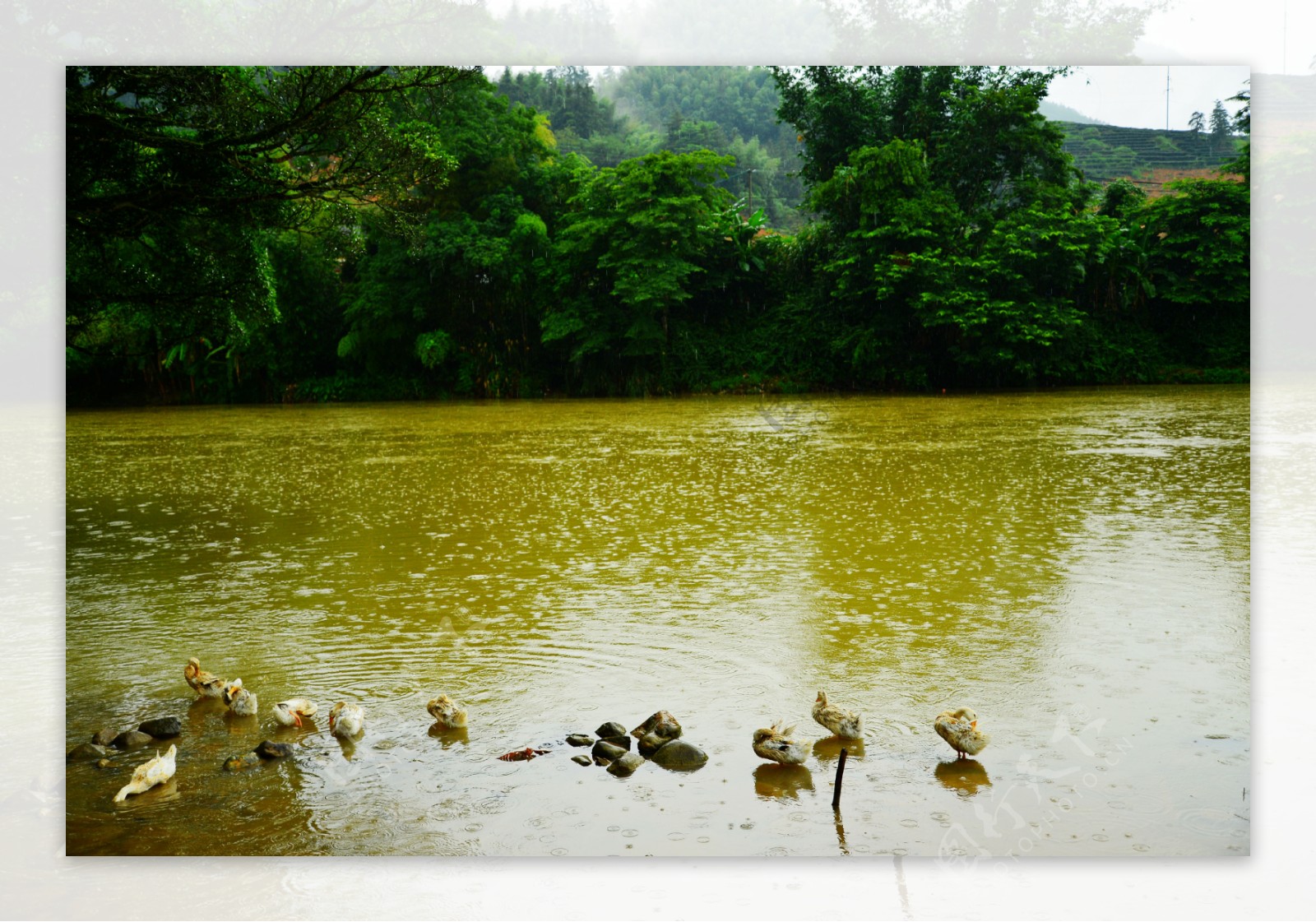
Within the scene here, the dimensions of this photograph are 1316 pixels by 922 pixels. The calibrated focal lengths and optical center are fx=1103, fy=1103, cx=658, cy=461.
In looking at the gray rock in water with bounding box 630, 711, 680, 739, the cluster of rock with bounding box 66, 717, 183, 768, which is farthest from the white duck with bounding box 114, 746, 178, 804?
the gray rock in water with bounding box 630, 711, 680, 739

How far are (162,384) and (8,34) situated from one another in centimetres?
1044

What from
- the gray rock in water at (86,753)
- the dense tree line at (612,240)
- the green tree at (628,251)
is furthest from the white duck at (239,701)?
the green tree at (628,251)

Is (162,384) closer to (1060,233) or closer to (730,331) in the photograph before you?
(730,331)

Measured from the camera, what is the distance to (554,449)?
418 inches

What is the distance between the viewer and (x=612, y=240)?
12.3 metres

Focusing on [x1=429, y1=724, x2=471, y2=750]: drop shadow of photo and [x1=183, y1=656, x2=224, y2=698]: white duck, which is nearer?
[x1=429, y1=724, x2=471, y2=750]: drop shadow of photo

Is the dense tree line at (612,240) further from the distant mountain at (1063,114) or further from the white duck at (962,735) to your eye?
the white duck at (962,735)

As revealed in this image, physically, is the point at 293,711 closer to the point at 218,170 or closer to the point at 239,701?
the point at 239,701

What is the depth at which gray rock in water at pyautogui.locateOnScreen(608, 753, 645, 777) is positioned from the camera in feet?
9.14

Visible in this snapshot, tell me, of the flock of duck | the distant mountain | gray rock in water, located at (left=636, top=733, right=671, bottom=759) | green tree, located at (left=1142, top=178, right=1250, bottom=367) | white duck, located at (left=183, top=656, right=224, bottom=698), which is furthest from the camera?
green tree, located at (left=1142, top=178, right=1250, bottom=367)

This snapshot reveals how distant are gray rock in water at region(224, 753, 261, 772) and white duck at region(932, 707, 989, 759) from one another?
70.6 inches

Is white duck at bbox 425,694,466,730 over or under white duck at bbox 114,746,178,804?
over

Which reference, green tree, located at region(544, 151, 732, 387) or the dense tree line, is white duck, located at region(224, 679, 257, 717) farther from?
green tree, located at region(544, 151, 732, 387)

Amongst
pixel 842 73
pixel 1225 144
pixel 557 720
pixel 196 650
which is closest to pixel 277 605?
pixel 196 650
